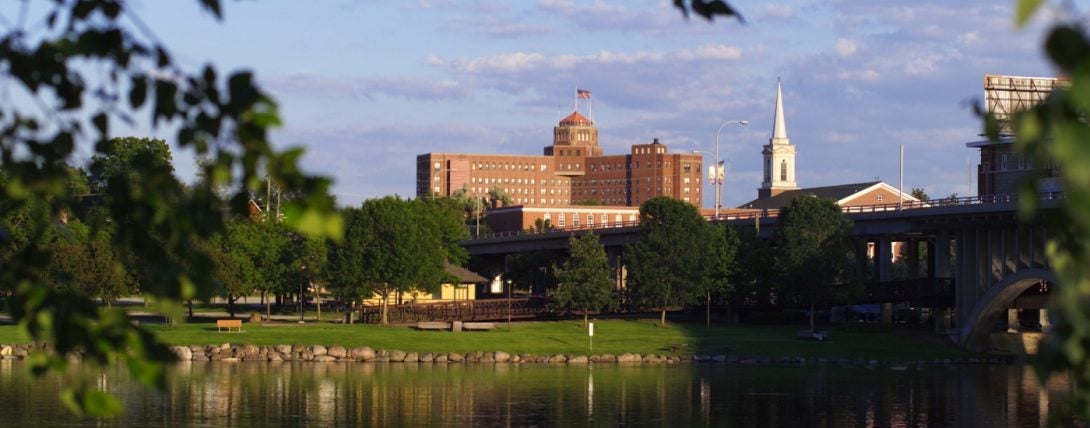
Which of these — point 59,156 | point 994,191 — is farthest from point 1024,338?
point 59,156

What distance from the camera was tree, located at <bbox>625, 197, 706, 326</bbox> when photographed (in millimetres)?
87688

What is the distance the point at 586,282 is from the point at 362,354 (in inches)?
747

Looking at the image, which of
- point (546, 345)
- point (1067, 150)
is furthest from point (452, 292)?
point (1067, 150)

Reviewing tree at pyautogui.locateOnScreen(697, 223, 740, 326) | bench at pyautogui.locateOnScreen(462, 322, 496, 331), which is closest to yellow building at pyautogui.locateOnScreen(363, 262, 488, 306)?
bench at pyautogui.locateOnScreen(462, 322, 496, 331)

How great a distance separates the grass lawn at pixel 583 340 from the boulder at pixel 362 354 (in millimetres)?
1322

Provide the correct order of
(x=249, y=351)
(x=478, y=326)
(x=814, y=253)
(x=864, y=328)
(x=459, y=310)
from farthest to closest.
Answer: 1. (x=459, y=310)
2. (x=814, y=253)
3. (x=864, y=328)
4. (x=478, y=326)
5. (x=249, y=351)

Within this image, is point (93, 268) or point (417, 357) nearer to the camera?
point (417, 357)

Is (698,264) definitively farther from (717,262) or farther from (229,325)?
(229,325)

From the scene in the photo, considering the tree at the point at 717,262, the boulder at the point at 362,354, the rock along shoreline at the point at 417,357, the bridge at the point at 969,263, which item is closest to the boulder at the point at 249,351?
the rock along shoreline at the point at 417,357

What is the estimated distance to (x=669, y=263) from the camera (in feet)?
289

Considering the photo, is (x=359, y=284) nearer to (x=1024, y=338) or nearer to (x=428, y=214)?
(x=428, y=214)

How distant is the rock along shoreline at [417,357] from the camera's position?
234 ft

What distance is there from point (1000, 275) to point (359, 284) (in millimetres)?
33916

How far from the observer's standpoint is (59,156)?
8281mm
